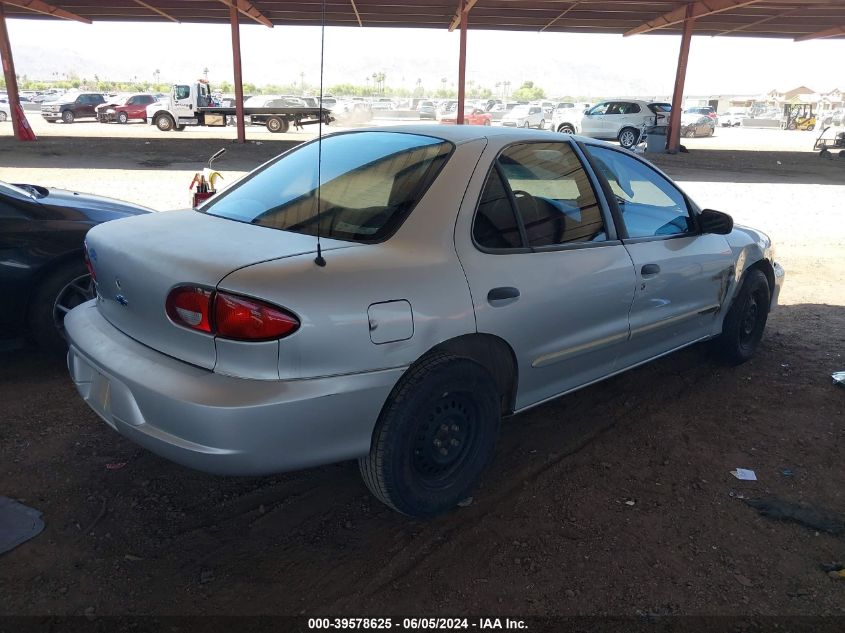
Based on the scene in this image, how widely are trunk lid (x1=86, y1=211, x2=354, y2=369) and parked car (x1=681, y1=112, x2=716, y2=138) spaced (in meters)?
35.4

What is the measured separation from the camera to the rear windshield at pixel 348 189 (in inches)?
106

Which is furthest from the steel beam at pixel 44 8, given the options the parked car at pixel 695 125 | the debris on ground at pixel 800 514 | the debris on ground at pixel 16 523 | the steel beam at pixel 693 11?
the parked car at pixel 695 125

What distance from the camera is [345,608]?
2311 mm

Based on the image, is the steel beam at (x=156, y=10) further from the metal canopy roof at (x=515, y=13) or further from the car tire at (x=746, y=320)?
the car tire at (x=746, y=320)

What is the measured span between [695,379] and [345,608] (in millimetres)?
3088

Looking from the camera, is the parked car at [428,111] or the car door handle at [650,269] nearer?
the car door handle at [650,269]

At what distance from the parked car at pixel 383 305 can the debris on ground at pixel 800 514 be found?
3.17 feet

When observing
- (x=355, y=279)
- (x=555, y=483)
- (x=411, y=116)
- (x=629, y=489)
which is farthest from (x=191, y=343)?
(x=411, y=116)

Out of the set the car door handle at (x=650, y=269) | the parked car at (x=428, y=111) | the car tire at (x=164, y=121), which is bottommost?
the car door handle at (x=650, y=269)

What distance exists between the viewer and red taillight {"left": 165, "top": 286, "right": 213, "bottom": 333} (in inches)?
88.7

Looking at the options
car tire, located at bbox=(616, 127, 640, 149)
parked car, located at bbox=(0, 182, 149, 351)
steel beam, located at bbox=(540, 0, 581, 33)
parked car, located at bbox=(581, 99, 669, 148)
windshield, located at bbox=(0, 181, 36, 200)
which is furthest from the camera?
car tire, located at bbox=(616, 127, 640, 149)

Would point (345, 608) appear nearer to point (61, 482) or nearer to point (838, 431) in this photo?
point (61, 482)

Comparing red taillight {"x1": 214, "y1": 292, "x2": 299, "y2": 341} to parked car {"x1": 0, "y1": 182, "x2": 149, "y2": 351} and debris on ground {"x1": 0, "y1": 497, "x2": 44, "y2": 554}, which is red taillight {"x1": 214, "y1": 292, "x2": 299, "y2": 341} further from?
parked car {"x1": 0, "y1": 182, "x2": 149, "y2": 351}

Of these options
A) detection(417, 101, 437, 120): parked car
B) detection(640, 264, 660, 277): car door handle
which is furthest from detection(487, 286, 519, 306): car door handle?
detection(417, 101, 437, 120): parked car
